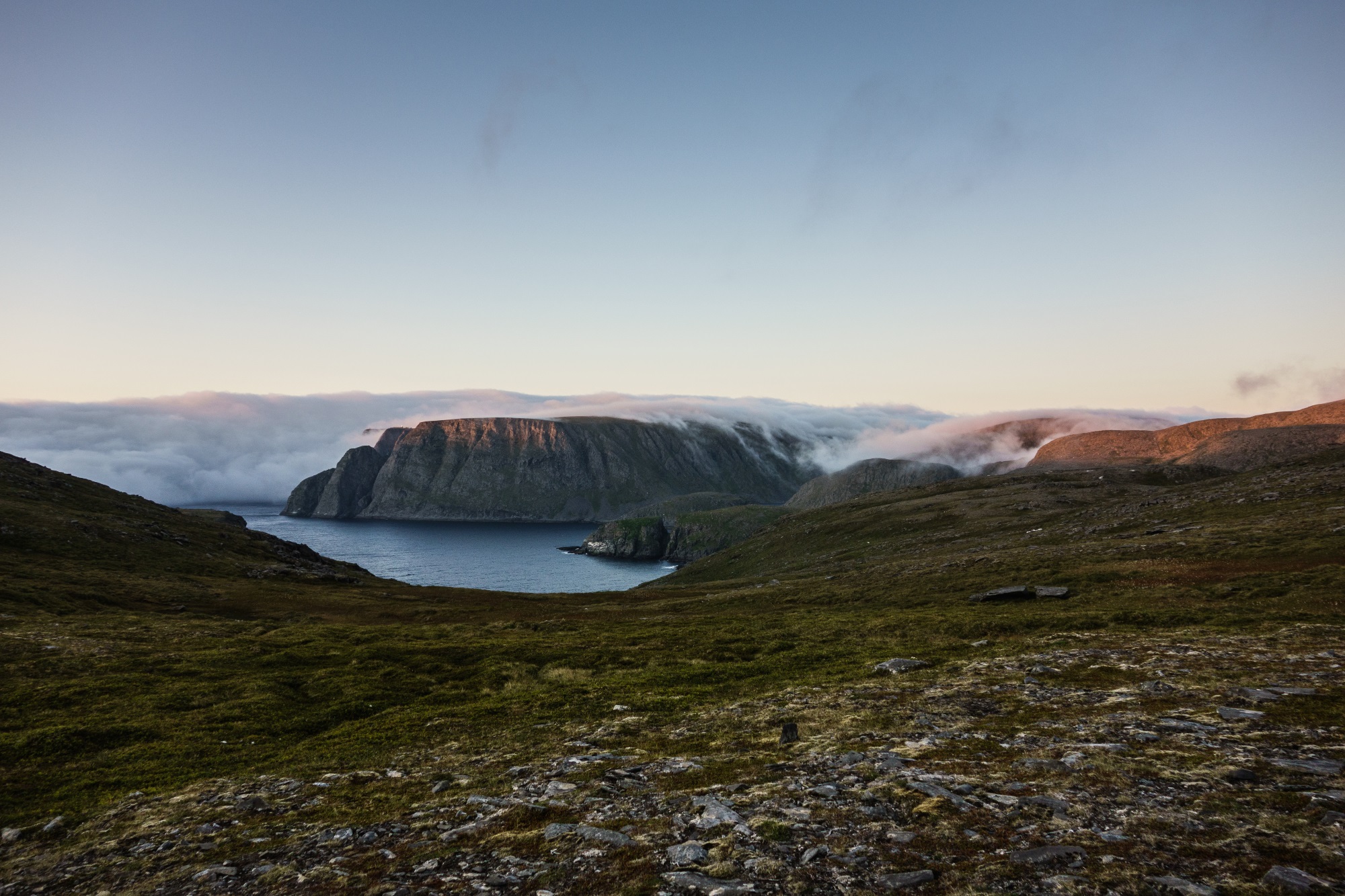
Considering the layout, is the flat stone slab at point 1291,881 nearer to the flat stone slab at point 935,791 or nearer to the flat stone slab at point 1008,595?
the flat stone slab at point 935,791

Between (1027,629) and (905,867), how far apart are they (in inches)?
1399

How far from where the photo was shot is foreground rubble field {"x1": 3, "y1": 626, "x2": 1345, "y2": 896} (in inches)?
385

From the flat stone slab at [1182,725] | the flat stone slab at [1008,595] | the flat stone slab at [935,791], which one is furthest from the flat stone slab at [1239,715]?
the flat stone slab at [1008,595]

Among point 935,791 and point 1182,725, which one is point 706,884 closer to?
point 935,791

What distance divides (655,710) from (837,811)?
51.7 feet

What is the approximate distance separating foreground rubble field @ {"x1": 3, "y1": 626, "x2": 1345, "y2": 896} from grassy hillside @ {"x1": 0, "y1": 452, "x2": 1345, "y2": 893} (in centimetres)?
11

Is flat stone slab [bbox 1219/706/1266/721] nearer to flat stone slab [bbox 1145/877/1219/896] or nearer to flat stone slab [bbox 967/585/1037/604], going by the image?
flat stone slab [bbox 1145/877/1219/896]

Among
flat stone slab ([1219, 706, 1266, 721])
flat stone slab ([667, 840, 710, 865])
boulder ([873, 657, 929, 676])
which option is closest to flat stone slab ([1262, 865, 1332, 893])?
flat stone slab ([667, 840, 710, 865])

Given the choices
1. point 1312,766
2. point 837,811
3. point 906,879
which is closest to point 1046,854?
point 906,879

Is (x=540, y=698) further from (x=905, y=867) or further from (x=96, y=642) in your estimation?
(x=96, y=642)

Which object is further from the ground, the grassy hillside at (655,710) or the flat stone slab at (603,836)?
the flat stone slab at (603,836)

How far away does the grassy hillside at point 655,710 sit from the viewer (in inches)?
457

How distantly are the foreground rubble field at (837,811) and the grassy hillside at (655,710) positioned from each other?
11 cm

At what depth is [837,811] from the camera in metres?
12.7
